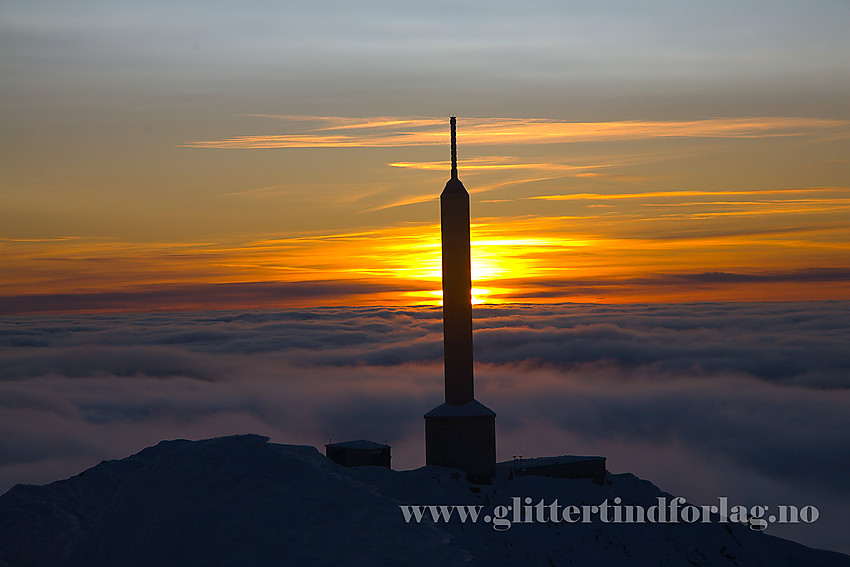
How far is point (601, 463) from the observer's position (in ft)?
167

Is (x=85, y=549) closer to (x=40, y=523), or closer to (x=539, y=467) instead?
(x=40, y=523)

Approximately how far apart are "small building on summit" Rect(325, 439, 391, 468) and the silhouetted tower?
2.33 metres

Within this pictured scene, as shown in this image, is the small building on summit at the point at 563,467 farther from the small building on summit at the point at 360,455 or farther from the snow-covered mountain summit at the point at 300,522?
the small building on summit at the point at 360,455

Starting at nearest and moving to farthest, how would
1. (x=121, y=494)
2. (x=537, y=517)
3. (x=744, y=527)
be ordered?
(x=121, y=494) < (x=537, y=517) < (x=744, y=527)

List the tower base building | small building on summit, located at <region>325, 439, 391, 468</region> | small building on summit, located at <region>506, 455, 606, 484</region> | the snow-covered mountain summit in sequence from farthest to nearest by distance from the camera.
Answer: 1. small building on summit, located at <region>506, 455, 606, 484</region>
2. small building on summit, located at <region>325, 439, 391, 468</region>
3. the tower base building
4. the snow-covered mountain summit

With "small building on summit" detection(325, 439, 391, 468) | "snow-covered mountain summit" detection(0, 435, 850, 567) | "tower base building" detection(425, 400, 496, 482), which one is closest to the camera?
"snow-covered mountain summit" detection(0, 435, 850, 567)

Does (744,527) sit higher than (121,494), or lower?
lower

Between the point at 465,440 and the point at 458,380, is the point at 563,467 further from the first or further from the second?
the point at 458,380

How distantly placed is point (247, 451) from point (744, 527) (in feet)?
101

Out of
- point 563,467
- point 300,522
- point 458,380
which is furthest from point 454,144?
point 300,522

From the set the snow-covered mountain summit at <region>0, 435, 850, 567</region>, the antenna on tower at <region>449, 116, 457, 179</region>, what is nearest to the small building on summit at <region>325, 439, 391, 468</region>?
the snow-covered mountain summit at <region>0, 435, 850, 567</region>

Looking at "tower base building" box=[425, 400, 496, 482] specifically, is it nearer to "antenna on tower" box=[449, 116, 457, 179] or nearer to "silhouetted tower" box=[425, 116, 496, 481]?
"silhouetted tower" box=[425, 116, 496, 481]

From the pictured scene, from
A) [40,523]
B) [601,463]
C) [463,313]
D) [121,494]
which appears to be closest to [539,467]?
[601,463]

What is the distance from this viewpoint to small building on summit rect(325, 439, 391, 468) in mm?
46406
